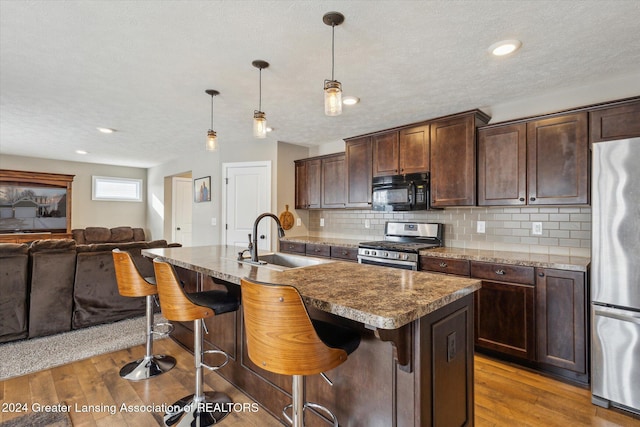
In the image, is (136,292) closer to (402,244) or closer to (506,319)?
(402,244)

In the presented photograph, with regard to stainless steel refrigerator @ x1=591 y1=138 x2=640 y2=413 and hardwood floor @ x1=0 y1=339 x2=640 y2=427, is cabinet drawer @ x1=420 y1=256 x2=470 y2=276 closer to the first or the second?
hardwood floor @ x1=0 y1=339 x2=640 y2=427

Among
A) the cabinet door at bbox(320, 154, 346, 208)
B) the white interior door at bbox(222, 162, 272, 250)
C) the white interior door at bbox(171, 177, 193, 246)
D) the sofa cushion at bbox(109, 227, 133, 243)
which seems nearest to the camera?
the cabinet door at bbox(320, 154, 346, 208)

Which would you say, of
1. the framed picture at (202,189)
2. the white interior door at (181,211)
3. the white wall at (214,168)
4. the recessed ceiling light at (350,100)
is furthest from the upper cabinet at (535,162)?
the white interior door at (181,211)

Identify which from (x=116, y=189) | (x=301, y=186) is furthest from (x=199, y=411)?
(x=116, y=189)

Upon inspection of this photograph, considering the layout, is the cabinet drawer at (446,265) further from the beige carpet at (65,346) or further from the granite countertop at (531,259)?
the beige carpet at (65,346)

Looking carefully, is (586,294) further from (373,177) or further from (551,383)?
(373,177)

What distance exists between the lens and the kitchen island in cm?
121

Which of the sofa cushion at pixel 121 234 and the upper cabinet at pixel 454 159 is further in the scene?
the sofa cushion at pixel 121 234

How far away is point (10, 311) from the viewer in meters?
3.01

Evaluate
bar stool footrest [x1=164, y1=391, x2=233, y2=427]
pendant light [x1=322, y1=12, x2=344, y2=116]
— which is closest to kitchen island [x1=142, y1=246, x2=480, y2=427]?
bar stool footrest [x1=164, y1=391, x2=233, y2=427]

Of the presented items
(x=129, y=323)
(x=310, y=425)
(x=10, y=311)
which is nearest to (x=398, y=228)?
(x=310, y=425)

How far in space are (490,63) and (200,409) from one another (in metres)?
3.06

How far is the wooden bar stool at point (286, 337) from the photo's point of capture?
45.6 inches

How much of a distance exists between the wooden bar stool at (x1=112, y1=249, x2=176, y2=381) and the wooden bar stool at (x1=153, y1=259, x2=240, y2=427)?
0.55 m
